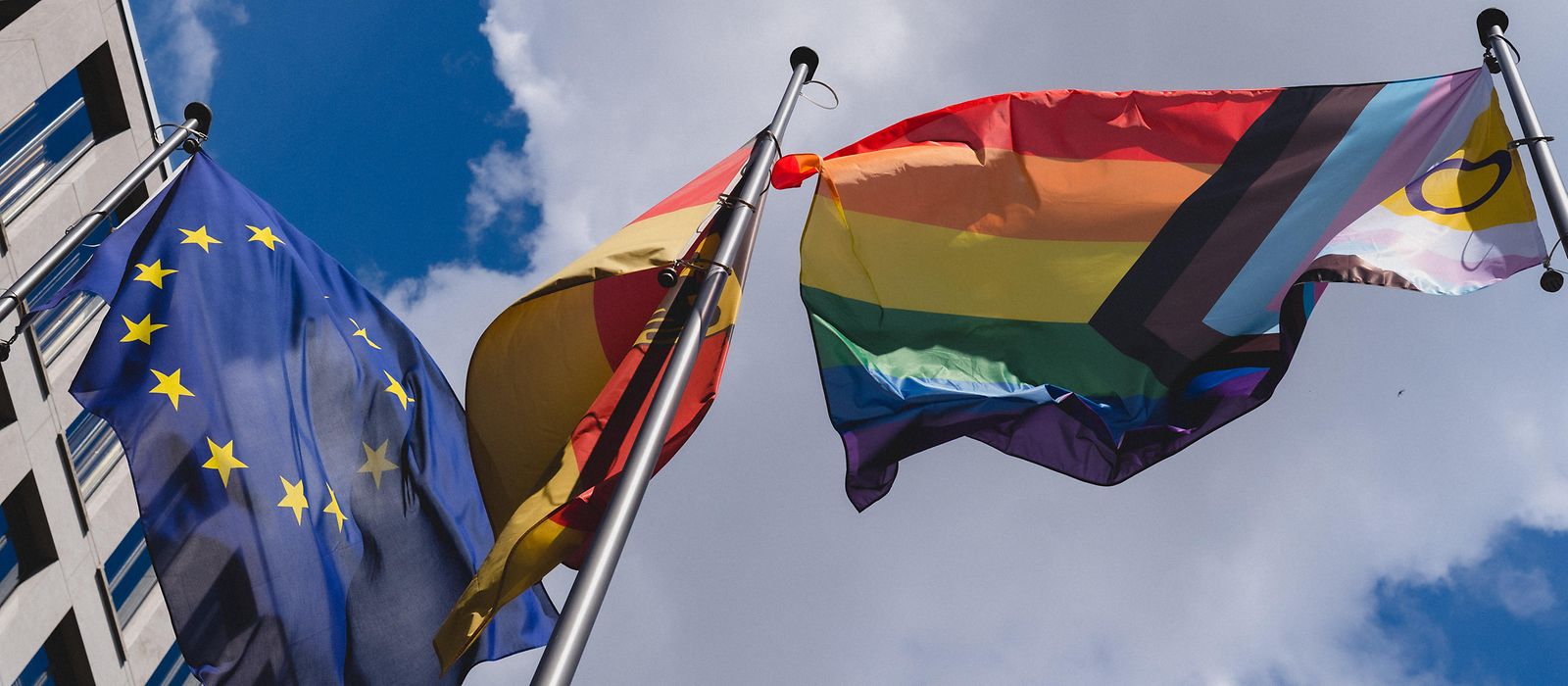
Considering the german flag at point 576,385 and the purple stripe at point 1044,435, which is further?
the purple stripe at point 1044,435

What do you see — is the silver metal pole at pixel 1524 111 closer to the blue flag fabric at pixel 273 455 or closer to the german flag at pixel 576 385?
the german flag at pixel 576 385

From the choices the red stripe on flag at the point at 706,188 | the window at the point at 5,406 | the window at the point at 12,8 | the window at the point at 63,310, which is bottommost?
the red stripe on flag at the point at 706,188

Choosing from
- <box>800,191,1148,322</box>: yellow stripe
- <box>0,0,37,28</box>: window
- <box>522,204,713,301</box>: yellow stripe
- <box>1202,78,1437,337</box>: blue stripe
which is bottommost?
<box>1202,78,1437,337</box>: blue stripe

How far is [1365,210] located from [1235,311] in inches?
45.2

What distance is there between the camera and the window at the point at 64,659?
18.3 meters

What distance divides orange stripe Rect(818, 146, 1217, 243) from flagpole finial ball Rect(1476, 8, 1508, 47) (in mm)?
1994

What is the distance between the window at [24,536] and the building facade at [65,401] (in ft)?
0.06

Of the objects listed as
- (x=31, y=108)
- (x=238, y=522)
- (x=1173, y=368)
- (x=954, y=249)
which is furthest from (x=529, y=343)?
(x=31, y=108)

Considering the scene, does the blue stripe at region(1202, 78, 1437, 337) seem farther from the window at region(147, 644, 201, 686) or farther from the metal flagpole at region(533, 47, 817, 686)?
the window at region(147, 644, 201, 686)

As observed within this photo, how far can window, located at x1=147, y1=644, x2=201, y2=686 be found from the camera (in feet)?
69.5

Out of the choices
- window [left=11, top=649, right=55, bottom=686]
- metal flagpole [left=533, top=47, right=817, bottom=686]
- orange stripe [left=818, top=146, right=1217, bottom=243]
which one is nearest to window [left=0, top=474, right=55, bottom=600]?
window [left=11, top=649, right=55, bottom=686]

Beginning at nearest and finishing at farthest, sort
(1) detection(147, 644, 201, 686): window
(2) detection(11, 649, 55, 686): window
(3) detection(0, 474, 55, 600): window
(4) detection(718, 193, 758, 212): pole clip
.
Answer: (4) detection(718, 193, 758, 212): pole clip, (2) detection(11, 649, 55, 686): window, (3) detection(0, 474, 55, 600): window, (1) detection(147, 644, 201, 686): window

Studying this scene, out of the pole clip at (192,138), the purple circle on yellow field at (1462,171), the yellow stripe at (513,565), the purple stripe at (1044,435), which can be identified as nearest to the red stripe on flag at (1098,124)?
the purple circle on yellow field at (1462,171)

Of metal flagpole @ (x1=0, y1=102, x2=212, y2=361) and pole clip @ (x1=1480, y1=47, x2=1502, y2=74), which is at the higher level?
metal flagpole @ (x1=0, y1=102, x2=212, y2=361)
